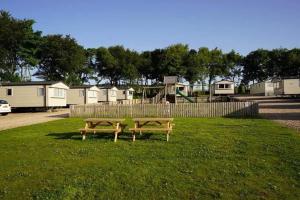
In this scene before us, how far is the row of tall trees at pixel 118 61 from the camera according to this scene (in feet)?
212

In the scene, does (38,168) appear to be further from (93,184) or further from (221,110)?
(221,110)

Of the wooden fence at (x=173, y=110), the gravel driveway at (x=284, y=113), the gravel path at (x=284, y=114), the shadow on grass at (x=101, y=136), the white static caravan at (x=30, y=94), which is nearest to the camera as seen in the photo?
the shadow on grass at (x=101, y=136)

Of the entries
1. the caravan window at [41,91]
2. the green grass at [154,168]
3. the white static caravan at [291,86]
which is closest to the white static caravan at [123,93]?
the white static caravan at [291,86]

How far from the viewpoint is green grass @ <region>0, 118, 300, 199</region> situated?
6324 mm

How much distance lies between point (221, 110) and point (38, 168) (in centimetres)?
1553

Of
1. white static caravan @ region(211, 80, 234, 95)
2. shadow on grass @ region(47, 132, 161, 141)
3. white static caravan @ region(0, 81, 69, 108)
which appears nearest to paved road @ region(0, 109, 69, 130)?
shadow on grass @ region(47, 132, 161, 141)

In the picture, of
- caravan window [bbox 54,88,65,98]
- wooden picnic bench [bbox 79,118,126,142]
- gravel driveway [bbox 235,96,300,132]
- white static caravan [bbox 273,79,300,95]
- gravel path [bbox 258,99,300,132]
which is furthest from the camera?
white static caravan [bbox 273,79,300,95]

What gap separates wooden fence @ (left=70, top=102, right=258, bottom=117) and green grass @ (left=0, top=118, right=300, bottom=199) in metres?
9.34

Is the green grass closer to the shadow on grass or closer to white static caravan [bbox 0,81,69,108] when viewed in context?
the shadow on grass

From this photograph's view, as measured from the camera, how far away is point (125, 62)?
85.0m

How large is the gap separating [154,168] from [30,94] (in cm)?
2822

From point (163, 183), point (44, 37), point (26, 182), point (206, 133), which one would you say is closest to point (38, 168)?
point (26, 182)

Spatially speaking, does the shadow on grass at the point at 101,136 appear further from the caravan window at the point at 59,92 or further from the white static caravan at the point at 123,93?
the white static caravan at the point at 123,93

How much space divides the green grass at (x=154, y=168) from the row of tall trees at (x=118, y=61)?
2216 inches
